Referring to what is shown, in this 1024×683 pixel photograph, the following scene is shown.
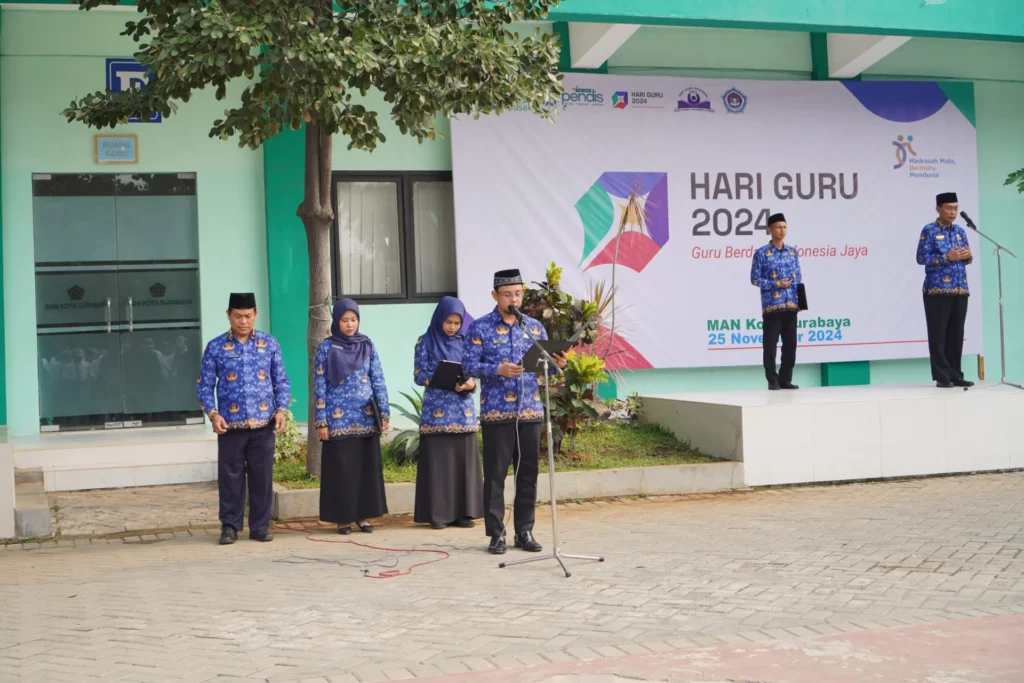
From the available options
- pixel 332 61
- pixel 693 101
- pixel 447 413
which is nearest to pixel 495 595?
pixel 447 413

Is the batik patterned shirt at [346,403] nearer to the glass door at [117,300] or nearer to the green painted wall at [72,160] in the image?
the green painted wall at [72,160]

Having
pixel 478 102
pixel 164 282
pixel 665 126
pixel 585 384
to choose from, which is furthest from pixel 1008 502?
pixel 164 282

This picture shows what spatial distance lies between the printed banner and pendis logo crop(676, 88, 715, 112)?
0.06 ft

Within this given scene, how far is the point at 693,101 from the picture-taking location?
1393 centimetres

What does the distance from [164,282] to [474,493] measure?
5.59m

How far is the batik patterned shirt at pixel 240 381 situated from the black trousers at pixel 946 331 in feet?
21.3

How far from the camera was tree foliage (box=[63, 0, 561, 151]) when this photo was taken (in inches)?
295

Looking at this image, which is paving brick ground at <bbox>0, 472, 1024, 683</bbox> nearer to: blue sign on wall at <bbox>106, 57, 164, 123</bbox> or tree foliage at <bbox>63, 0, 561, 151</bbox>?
tree foliage at <bbox>63, 0, 561, 151</bbox>

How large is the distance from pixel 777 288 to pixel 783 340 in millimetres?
560

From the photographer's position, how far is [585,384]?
9.84 m

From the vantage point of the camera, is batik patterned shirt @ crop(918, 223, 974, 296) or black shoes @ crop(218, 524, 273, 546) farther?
batik patterned shirt @ crop(918, 223, 974, 296)

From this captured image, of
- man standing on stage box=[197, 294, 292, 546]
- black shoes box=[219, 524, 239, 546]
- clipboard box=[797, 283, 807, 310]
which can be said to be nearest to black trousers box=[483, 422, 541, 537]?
man standing on stage box=[197, 294, 292, 546]

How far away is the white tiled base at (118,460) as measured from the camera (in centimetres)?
1041

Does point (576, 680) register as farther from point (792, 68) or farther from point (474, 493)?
point (792, 68)
